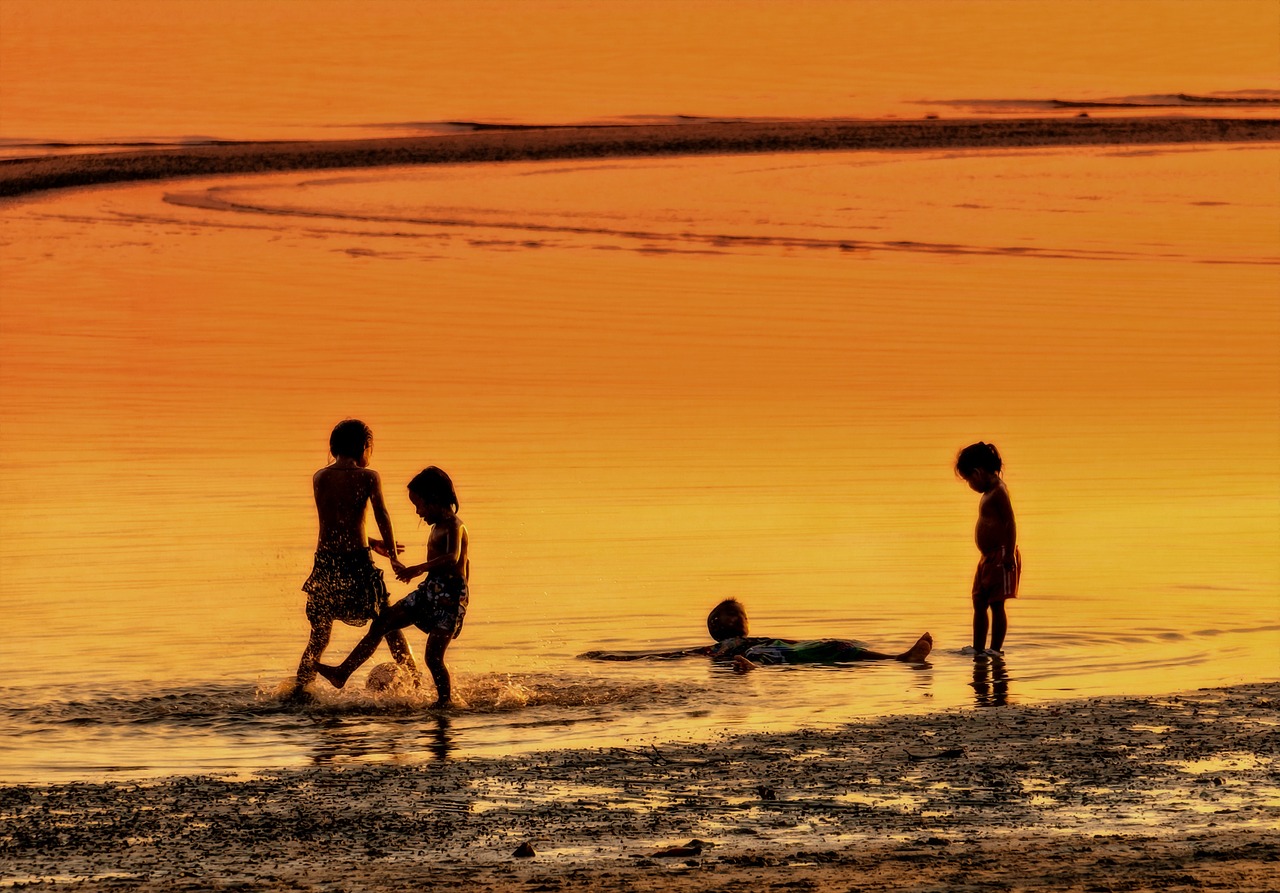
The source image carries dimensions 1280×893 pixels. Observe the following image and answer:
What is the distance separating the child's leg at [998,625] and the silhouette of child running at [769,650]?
1.65 ft

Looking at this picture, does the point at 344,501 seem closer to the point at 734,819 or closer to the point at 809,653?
the point at 809,653

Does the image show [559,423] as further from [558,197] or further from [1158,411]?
[558,197]

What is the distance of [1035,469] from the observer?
21672 millimetres

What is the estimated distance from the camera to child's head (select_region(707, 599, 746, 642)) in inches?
537

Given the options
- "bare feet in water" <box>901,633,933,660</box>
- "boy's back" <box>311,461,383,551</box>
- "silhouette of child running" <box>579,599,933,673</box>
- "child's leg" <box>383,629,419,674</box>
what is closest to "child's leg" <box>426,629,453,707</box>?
"child's leg" <box>383,629,419,674</box>

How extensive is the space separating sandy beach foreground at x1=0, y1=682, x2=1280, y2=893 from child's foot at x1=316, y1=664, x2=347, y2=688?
229 centimetres

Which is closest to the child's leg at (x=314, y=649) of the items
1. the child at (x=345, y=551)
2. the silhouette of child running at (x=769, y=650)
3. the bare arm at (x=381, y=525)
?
the child at (x=345, y=551)

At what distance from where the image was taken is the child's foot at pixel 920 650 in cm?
1323

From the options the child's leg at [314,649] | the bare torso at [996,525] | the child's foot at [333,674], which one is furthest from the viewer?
the bare torso at [996,525]

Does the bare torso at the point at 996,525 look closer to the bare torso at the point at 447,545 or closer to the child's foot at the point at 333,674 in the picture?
the bare torso at the point at 447,545

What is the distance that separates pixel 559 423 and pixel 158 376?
229 inches

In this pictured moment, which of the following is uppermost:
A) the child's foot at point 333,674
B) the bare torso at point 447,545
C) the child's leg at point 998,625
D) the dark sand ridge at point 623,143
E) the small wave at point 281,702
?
the dark sand ridge at point 623,143

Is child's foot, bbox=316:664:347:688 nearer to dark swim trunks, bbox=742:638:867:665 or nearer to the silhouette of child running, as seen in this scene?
the silhouette of child running

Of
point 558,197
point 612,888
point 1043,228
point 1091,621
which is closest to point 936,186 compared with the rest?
point 1043,228
